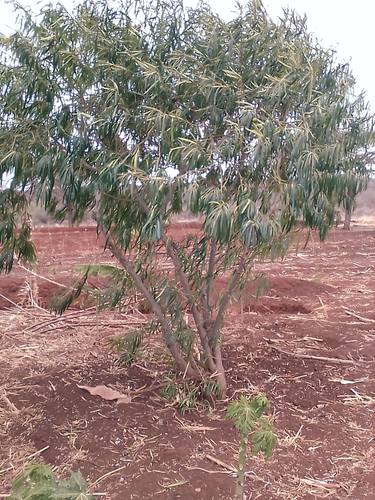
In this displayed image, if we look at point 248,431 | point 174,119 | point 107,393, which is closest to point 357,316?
point 107,393

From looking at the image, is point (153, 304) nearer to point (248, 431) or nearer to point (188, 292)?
point (188, 292)

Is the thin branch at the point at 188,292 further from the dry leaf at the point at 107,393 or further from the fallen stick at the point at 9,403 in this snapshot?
the fallen stick at the point at 9,403

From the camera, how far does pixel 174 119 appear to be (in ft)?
13.0

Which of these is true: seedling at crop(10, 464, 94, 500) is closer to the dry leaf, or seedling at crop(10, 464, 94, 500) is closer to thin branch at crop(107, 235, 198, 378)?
thin branch at crop(107, 235, 198, 378)

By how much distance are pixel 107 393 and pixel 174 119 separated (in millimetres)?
2787

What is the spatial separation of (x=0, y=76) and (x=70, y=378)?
128 inches

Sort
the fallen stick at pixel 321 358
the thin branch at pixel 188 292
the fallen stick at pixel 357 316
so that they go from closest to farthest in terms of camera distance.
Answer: the thin branch at pixel 188 292 < the fallen stick at pixel 321 358 < the fallen stick at pixel 357 316

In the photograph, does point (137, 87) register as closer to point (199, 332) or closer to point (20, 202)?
point (20, 202)

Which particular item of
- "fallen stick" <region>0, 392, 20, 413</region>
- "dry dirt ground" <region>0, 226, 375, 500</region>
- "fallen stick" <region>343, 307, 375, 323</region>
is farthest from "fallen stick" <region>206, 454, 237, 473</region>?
"fallen stick" <region>343, 307, 375, 323</region>

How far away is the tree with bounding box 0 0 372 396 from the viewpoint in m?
3.91

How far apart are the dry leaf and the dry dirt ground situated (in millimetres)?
75

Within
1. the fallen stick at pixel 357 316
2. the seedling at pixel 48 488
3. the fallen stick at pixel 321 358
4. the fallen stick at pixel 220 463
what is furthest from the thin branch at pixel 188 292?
the fallen stick at pixel 357 316

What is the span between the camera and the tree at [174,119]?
154 inches

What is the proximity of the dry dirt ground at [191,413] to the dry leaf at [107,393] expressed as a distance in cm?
8
